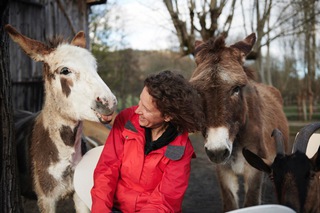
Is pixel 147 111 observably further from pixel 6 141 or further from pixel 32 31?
→ pixel 32 31

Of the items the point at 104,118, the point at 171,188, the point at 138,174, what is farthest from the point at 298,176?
the point at 104,118

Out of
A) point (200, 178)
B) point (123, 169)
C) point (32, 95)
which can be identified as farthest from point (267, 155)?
A: point (32, 95)

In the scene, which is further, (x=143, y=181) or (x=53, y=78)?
(x=53, y=78)

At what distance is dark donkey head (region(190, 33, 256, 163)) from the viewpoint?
3.56 meters

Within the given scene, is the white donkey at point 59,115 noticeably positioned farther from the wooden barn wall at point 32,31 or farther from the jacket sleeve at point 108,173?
the wooden barn wall at point 32,31

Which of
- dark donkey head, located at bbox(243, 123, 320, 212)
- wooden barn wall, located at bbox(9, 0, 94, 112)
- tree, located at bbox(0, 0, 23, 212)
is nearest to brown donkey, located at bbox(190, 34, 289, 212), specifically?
dark donkey head, located at bbox(243, 123, 320, 212)

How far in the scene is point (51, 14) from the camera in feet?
28.6

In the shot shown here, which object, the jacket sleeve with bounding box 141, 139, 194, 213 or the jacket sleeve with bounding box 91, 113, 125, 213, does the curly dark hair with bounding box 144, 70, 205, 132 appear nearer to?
the jacket sleeve with bounding box 141, 139, 194, 213

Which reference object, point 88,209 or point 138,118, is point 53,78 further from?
point 88,209

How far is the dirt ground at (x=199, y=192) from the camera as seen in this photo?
21.3 feet

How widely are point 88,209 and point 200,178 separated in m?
5.75

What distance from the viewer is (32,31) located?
27.1 ft

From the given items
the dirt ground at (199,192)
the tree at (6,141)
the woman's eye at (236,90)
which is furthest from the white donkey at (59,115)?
the dirt ground at (199,192)

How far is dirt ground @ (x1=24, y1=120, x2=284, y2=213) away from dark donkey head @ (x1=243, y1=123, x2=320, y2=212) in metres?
1.57
